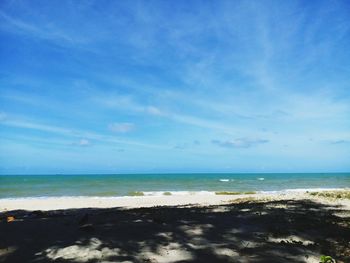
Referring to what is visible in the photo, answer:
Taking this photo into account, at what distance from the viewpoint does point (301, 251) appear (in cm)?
704

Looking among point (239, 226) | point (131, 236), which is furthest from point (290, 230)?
point (131, 236)

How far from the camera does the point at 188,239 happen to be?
8.11m

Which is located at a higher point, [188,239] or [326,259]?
[188,239]

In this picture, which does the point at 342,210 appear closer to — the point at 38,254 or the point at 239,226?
the point at 239,226

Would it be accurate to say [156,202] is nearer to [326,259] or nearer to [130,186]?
[326,259]

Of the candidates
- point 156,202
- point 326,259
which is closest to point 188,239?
point 326,259

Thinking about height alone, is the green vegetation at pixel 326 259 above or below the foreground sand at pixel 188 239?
below

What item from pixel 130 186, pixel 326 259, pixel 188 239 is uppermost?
pixel 130 186

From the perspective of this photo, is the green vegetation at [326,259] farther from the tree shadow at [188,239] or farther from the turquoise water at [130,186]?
the turquoise water at [130,186]

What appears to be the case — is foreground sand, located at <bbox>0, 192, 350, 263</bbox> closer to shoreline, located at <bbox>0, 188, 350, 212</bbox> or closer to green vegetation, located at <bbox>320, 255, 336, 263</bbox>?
green vegetation, located at <bbox>320, 255, 336, 263</bbox>

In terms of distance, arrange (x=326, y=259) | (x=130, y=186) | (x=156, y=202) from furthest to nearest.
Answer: (x=130, y=186)
(x=156, y=202)
(x=326, y=259)

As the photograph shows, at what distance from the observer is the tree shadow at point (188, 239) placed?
7000mm

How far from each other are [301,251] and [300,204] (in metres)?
6.38

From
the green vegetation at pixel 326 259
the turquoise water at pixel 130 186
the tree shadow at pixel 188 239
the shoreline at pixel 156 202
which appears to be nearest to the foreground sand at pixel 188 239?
the tree shadow at pixel 188 239
